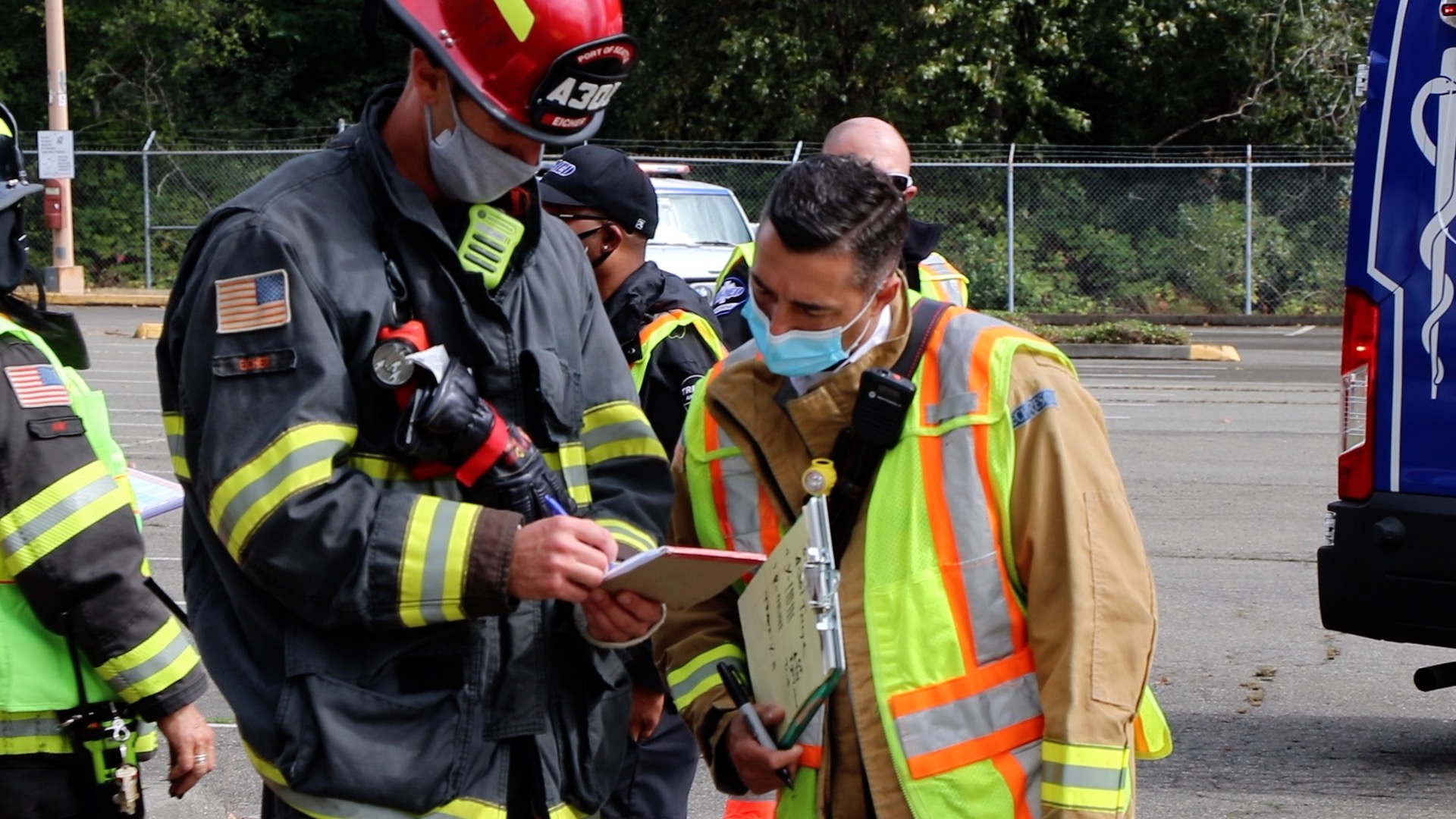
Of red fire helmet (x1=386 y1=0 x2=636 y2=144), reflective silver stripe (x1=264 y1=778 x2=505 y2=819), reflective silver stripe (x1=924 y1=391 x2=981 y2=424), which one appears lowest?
reflective silver stripe (x1=264 y1=778 x2=505 y2=819)

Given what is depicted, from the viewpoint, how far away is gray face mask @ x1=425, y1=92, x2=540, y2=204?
2455mm

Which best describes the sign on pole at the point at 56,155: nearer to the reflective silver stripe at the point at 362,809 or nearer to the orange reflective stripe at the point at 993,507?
the reflective silver stripe at the point at 362,809

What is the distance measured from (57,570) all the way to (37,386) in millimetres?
324

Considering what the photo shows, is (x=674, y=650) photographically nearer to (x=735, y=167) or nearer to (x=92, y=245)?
(x=735, y=167)

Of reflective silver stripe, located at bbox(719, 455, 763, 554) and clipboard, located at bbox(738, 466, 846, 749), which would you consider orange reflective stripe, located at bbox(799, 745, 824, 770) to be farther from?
reflective silver stripe, located at bbox(719, 455, 763, 554)

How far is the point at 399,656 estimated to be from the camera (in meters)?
2.38

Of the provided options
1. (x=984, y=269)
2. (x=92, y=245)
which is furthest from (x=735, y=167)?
(x=92, y=245)

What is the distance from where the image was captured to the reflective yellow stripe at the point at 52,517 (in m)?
2.93

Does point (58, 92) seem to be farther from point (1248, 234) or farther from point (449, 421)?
point (449, 421)

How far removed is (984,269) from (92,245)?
48.2 ft

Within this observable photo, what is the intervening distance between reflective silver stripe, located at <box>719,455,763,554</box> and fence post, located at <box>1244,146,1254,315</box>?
70.0 ft

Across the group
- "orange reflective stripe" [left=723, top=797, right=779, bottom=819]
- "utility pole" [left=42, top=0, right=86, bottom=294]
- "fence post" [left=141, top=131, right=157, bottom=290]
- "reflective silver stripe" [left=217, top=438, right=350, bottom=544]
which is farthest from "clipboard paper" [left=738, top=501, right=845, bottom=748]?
"fence post" [left=141, top=131, right=157, bottom=290]

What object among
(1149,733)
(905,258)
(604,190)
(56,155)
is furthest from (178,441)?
(56,155)

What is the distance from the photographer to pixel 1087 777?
7.84ft
